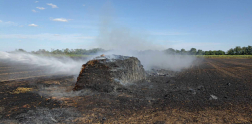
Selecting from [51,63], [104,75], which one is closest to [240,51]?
[51,63]

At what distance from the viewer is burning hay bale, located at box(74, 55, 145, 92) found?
1064 centimetres

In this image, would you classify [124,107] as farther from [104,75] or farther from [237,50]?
[237,50]

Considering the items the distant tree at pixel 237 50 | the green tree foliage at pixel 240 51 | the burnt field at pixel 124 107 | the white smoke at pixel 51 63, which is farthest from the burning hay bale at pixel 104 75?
the distant tree at pixel 237 50

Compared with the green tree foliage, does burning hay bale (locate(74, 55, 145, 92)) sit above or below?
below

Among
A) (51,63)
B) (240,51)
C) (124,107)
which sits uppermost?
(240,51)

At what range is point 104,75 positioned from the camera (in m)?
11.1

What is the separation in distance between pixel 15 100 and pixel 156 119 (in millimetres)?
7577

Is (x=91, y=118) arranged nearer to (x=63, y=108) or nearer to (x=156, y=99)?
(x=63, y=108)

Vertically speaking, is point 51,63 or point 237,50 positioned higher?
point 237,50

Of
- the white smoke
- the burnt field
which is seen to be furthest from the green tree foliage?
the burnt field

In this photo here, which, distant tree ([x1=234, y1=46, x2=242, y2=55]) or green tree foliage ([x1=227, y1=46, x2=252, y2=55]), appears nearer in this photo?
green tree foliage ([x1=227, y1=46, x2=252, y2=55])

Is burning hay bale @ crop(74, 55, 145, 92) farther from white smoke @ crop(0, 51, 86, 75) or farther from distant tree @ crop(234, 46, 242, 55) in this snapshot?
distant tree @ crop(234, 46, 242, 55)

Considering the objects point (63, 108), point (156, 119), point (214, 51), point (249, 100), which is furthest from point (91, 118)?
point (214, 51)

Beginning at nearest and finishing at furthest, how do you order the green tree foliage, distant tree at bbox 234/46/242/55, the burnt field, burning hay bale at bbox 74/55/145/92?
1. the burnt field
2. burning hay bale at bbox 74/55/145/92
3. the green tree foliage
4. distant tree at bbox 234/46/242/55
